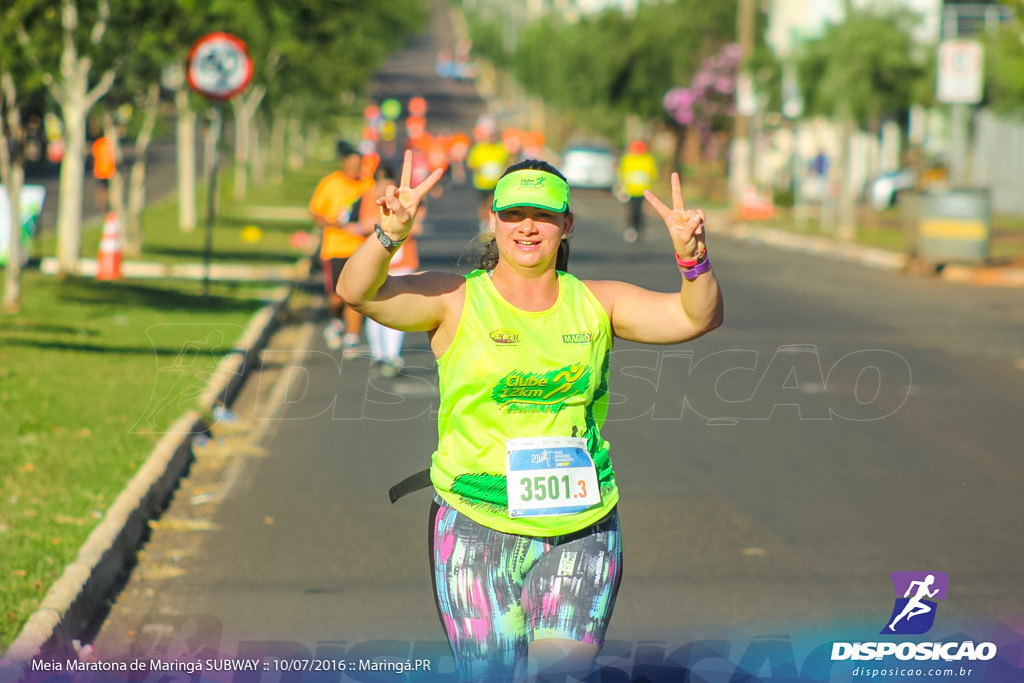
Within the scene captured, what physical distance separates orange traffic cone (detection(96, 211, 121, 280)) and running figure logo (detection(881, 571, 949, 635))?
1411 cm

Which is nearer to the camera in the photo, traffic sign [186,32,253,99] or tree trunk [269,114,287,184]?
traffic sign [186,32,253,99]

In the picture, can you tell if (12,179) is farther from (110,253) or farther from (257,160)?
(257,160)

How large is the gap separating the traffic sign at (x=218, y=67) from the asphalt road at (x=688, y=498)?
2736 millimetres

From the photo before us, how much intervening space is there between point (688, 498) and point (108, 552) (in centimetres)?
338

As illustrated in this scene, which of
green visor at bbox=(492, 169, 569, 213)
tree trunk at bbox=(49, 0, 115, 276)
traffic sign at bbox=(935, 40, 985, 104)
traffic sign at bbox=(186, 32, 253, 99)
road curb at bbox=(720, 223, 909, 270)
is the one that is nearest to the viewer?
green visor at bbox=(492, 169, 569, 213)

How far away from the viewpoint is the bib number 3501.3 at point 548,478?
13.0ft

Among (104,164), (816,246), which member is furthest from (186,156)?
(816,246)

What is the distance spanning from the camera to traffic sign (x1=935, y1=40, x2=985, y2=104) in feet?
84.2

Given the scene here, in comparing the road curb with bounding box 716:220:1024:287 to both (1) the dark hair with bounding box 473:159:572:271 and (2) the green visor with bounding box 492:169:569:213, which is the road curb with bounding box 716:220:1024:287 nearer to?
(1) the dark hair with bounding box 473:159:572:271

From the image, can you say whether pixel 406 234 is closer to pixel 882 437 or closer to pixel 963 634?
pixel 963 634

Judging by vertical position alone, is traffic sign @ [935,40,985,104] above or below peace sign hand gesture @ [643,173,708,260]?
above

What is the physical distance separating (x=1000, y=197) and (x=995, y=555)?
3725 cm

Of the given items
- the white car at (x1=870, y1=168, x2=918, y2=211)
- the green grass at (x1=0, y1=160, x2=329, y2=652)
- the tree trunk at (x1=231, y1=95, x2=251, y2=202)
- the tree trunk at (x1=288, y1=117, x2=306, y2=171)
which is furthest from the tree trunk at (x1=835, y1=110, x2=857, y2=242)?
the tree trunk at (x1=288, y1=117, x2=306, y2=171)

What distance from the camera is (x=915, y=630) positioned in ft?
20.3
